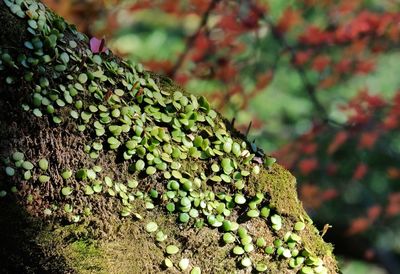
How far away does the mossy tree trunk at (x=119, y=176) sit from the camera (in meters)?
1.38

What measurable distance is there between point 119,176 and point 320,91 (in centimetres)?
447

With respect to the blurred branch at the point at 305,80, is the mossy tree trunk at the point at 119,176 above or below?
below

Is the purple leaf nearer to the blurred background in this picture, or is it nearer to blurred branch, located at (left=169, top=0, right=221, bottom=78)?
blurred branch, located at (left=169, top=0, right=221, bottom=78)

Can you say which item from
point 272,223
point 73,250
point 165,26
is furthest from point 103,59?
point 165,26

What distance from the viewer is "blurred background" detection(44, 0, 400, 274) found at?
4.99 metres

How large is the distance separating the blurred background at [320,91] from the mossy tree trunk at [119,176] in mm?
3147

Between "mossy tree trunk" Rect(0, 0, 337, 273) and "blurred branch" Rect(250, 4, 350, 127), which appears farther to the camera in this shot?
"blurred branch" Rect(250, 4, 350, 127)

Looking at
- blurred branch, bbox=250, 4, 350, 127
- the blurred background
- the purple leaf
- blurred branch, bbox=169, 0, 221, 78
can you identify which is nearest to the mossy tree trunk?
the purple leaf

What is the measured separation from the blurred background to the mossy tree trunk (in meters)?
3.15

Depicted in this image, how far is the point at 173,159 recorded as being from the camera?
1.56 m

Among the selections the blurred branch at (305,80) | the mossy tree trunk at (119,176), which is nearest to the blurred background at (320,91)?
the blurred branch at (305,80)

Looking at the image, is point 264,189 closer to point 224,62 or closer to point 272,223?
point 272,223

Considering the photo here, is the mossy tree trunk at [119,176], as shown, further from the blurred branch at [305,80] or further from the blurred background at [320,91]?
the blurred branch at [305,80]

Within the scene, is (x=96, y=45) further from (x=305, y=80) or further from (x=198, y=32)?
(x=305, y=80)
